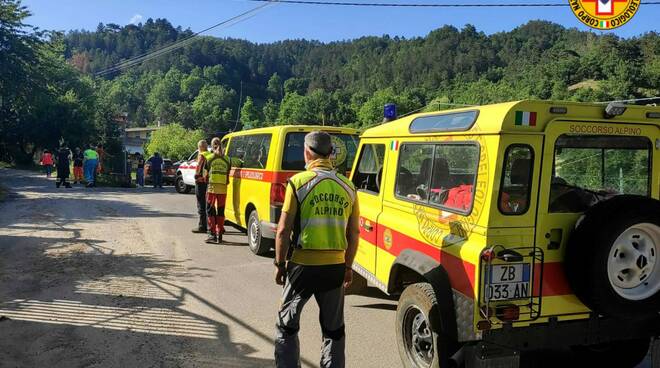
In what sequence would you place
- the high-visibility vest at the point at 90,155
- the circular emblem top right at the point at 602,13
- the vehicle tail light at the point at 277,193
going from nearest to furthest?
1. the vehicle tail light at the point at 277,193
2. the circular emblem top right at the point at 602,13
3. the high-visibility vest at the point at 90,155

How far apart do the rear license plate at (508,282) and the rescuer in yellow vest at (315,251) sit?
39.0 inches

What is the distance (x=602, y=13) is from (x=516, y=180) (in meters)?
10.2

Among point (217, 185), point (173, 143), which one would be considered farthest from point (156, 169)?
point (173, 143)

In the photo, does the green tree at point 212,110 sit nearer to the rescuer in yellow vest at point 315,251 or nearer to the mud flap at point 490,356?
the rescuer in yellow vest at point 315,251

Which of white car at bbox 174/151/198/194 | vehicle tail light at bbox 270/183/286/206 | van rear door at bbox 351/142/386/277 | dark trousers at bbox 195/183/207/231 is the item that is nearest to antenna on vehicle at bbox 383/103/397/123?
van rear door at bbox 351/142/386/277

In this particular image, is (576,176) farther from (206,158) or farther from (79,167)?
(79,167)

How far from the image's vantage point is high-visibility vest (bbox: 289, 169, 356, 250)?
343cm

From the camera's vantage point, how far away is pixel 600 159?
13.0 feet

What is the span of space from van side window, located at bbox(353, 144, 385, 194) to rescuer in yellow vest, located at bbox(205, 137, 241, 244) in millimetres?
3932

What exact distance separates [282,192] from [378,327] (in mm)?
3144

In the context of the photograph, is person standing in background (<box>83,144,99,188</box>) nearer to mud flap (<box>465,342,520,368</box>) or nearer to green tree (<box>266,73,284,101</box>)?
mud flap (<box>465,342,520,368</box>)

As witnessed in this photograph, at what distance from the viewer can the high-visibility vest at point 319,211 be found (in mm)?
3434

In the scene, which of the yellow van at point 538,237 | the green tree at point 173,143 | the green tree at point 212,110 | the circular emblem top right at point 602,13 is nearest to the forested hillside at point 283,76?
the green tree at point 212,110

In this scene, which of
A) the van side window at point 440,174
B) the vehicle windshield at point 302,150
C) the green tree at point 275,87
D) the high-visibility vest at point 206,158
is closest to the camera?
the van side window at point 440,174
